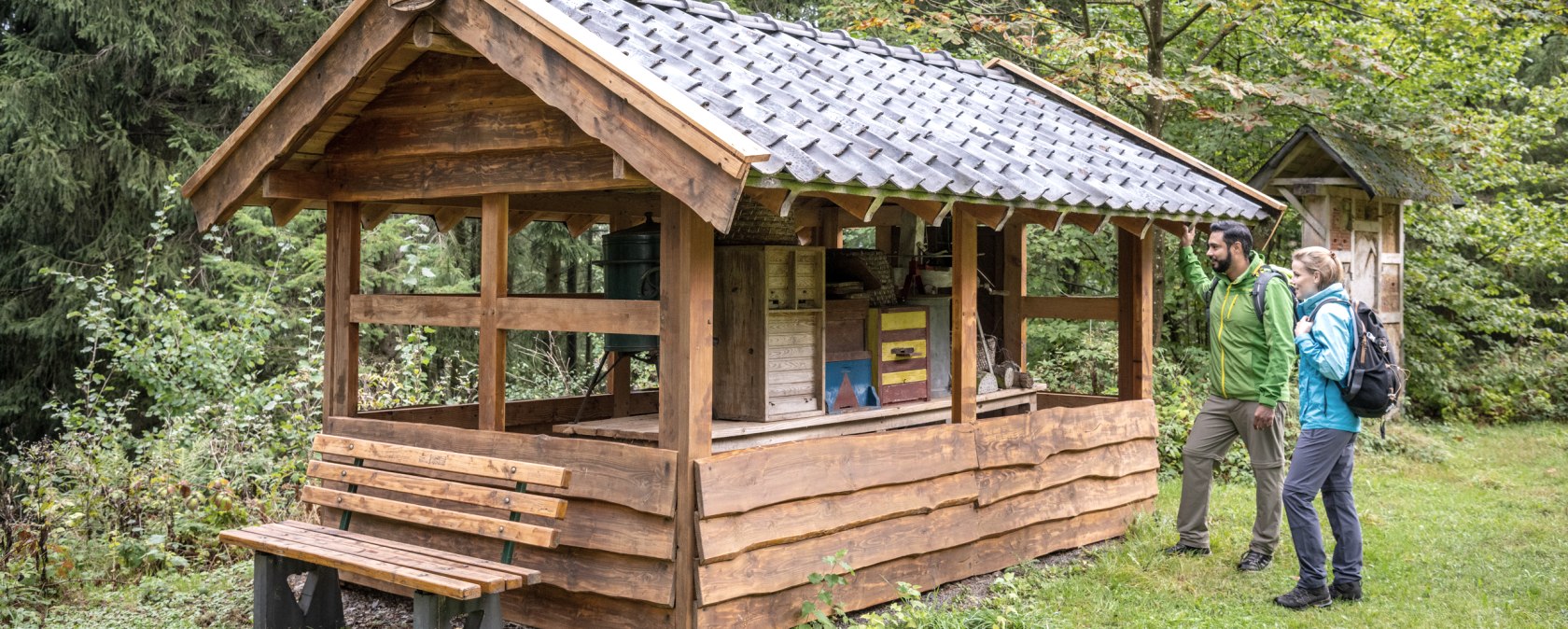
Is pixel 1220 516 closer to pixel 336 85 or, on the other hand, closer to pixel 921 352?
pixel 921 352

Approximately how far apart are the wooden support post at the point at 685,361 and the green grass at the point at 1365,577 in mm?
890

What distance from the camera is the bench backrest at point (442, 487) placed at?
503 cm

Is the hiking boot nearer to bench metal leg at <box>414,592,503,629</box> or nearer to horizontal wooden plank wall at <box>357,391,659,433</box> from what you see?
horizontal wooden plank wall at <box>357,391,659,433</box>

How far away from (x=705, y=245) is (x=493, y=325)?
1.37 m

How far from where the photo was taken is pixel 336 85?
18.7 feet

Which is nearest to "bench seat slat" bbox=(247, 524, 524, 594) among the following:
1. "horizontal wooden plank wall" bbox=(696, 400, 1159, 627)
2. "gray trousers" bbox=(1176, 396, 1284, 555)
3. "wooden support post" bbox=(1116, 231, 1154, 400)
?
"horizontal wooden plank wall" bbox=(696, 400, 1159, 627)

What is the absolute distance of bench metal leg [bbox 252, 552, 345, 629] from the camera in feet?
18.3

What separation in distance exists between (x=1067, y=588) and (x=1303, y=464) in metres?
1.46

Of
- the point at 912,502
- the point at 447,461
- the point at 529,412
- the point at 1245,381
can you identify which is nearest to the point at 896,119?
the point at 912,502

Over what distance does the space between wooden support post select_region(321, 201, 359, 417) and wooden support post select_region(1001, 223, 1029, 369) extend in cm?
484

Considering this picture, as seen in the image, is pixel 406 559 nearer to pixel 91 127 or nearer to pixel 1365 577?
pixel 1365 577

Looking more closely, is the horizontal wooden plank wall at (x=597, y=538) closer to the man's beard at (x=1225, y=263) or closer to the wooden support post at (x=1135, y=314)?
the man's beard at (x=1225, y=263)

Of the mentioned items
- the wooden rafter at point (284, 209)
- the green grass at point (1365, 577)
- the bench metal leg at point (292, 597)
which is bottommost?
the green grass at point (1365, 577)

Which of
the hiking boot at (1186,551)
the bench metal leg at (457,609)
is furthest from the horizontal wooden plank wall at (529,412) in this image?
the hiking boot at (1186,551)
